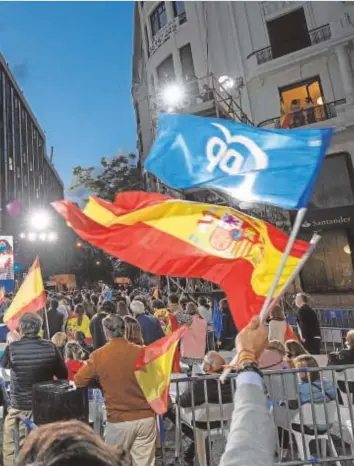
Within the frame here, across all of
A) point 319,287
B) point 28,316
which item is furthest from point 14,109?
point 28,316

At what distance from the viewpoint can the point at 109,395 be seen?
13.5 feet

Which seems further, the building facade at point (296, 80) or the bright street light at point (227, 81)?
the bright street light at point (227, 81)

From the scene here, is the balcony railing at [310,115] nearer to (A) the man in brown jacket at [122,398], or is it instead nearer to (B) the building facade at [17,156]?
(A) the man in brown jacket at [122,398]

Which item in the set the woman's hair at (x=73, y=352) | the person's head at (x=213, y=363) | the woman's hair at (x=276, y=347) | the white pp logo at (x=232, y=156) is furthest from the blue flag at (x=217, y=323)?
the white pp logo at (x=232, y=156)

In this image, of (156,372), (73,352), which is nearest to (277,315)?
(73,352)

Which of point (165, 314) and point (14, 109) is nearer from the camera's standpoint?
point (165, 314)

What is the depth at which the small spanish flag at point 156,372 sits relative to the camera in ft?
13.3

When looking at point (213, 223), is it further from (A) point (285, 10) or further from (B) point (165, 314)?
(A) point (285, 10)

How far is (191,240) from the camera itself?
4020 mm

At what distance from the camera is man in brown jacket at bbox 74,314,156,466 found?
13.4ft

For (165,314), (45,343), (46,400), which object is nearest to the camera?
(46,400)

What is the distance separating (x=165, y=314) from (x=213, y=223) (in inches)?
244

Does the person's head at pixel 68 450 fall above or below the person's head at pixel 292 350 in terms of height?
above

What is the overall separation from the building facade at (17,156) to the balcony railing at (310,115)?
40063 millimetres
